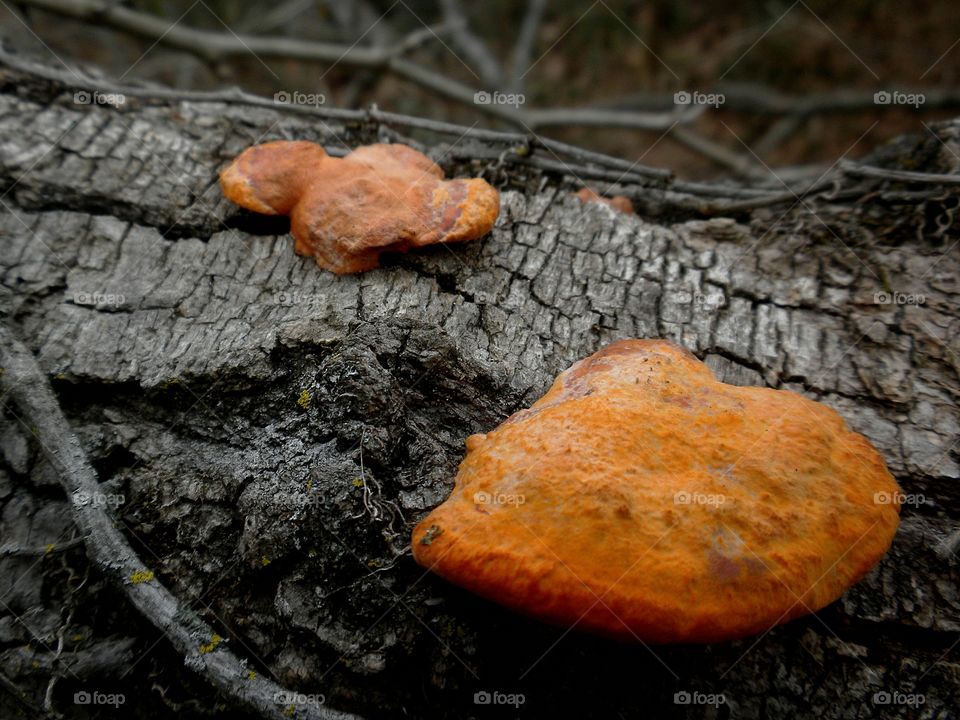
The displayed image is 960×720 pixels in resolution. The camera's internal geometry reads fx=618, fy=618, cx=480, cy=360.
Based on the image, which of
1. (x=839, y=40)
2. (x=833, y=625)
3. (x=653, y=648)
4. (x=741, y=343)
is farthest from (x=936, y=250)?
(x=839, y=40)

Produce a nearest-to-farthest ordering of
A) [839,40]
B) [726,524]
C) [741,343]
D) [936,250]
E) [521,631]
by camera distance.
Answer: [726,524] → [521,631] → [741,343] → [936,250] → [839,40]

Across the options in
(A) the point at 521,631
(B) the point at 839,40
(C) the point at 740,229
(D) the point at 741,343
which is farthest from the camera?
(B) the point at 839,40

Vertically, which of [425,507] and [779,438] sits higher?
[779,438]

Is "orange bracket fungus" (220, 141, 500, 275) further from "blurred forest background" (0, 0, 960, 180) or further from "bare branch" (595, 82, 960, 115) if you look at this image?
"bare branch" (595, 82, 960, 115)

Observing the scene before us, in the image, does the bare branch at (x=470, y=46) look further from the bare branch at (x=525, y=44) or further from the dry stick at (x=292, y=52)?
the dry stick at (x=292, y=52)

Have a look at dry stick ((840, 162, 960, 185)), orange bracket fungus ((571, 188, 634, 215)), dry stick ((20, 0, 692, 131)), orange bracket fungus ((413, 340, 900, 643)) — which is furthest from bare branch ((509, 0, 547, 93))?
orange bracket fungus ((413, 340, 900, 643))

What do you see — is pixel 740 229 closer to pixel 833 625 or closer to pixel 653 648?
pixel 833 625
